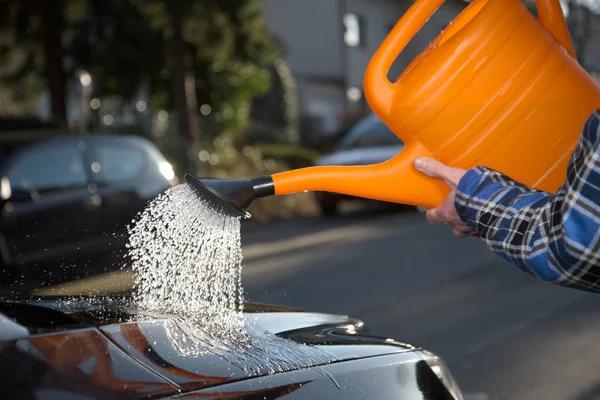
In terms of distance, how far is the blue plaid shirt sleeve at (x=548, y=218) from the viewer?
1725mm

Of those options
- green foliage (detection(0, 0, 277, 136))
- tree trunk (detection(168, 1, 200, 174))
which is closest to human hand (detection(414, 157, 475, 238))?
tree trunk (detection(168, 1, 200, 174))

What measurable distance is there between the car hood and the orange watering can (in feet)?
35.3

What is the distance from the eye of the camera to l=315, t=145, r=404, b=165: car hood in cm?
1320

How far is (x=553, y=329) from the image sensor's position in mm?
5965

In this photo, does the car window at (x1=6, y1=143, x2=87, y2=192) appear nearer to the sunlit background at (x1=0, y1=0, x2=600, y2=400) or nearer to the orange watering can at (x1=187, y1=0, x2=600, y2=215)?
the sunlit background at (x1=0, y1=0, x2=600, y2=400)

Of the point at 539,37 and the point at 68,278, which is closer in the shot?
the point at 539,37

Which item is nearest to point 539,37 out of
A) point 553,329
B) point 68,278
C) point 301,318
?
point 301,318

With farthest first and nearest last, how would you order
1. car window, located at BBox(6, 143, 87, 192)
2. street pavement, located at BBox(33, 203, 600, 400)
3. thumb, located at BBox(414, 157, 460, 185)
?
car window, located at BBox(6, 143, 87, 192), street pavement, located at BBox(33, 203, 600, 400), thumb, located at BBox(414, 157, 460, 185)

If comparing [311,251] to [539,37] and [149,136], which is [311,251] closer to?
[149,136]

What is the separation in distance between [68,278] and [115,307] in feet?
3.98

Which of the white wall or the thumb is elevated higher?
the white wall

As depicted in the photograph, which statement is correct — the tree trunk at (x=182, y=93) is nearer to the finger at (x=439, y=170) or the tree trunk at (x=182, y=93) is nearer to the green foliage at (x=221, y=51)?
the green foliage at (x=221, y=51)

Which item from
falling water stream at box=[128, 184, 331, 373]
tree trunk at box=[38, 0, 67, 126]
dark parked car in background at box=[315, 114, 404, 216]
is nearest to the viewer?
falling water stream at box=[128, 184, 331, 373]

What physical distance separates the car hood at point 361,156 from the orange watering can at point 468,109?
10758mm
